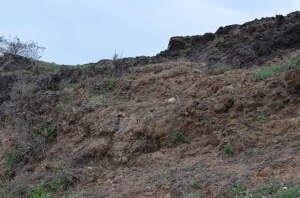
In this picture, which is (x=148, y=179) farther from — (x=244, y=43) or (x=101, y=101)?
(x=244, y=43)

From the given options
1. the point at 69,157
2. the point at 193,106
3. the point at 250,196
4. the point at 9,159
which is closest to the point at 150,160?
the point at 193,106

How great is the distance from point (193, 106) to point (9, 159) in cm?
417

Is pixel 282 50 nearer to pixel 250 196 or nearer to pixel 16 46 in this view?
pixel 250 196

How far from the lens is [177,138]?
333 inches

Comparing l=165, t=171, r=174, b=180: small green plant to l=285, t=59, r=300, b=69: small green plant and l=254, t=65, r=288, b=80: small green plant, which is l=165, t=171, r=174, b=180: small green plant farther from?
l=285, t=59, r=300, b=69: small green plant

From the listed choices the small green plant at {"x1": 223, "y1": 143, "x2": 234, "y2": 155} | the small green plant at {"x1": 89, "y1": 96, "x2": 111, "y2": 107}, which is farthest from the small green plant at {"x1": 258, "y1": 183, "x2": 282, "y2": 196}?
the small green plant at {"x1": 89, "y1": 96, "x2": 111, "y2": 107}

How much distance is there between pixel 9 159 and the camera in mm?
10445

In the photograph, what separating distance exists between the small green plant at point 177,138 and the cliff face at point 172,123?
0.02m

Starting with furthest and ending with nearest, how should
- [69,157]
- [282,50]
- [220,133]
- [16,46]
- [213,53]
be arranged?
[16,46] < [213,53] < [282,50] < [69,157] < [220,133]

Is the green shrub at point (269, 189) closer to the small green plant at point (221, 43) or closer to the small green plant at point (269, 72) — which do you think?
the small green plant at point (269, 72)

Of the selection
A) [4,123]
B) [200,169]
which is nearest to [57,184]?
[200,169]

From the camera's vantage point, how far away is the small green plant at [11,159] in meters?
10.3

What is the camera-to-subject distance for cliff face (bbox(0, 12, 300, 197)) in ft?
22.9

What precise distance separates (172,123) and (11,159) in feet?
12.2
